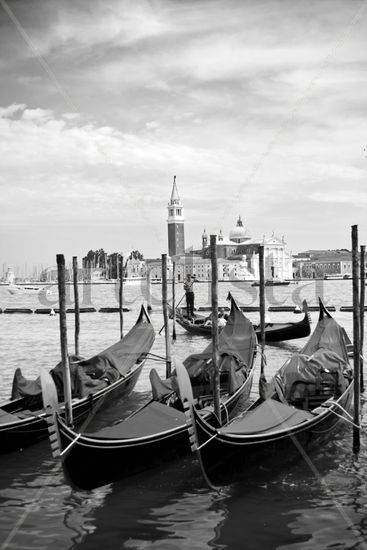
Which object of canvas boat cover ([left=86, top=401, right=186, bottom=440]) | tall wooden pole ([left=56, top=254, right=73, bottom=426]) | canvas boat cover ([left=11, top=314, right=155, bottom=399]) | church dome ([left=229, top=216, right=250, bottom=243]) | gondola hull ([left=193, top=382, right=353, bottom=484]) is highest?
church dome ([left=229, top=216, right=250, bottom=243])

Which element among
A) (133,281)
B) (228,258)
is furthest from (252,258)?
(133,281)

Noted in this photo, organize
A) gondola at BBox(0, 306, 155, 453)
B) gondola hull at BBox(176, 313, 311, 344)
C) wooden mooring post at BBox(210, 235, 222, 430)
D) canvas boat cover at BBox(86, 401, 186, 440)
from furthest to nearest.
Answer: gondola hull at BBox(176, 313, 311, 344) → gondola at BBox(0, 306, 155, 453) → wooden mooring post at BBox(210, 235, 222, 430) → canvas boat cover at BBox(86, 401, 186, 440)

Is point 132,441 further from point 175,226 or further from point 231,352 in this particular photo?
point 175,226

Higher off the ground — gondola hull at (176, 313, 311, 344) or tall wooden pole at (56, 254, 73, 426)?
tall wooden pole at (56, 254, 73, 426)

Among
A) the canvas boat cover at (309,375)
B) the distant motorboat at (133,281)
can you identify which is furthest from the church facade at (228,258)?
the canvas boat cover at (309,375)

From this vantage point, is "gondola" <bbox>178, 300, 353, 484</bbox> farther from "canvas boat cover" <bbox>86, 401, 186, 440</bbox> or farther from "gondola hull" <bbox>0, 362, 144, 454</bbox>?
"gondola hull" <bbox>0, 362, 144, 454</bbox>

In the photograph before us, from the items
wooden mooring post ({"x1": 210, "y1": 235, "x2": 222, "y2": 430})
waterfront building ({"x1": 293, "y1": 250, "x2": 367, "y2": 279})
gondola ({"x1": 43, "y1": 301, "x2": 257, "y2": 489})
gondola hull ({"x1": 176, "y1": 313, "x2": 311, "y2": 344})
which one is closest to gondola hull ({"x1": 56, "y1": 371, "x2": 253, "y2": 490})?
gondola ({"x1": 43, "y1": 301, "x2": 257, "y2": 489})

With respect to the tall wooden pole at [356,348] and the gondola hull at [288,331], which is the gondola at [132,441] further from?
the gondola hull at [288,331]

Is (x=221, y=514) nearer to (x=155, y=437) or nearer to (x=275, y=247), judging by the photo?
(x=155, y=437)

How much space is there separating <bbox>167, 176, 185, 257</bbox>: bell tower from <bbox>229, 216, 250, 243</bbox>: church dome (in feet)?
58.7

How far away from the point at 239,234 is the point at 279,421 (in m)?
121

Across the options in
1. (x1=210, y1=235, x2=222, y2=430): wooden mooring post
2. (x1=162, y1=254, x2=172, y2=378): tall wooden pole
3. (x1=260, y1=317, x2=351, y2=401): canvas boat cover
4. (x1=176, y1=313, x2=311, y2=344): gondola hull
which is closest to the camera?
(x1=210, y1=235, x2=222, y2=430): wooden mooring post

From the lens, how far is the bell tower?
10756cm

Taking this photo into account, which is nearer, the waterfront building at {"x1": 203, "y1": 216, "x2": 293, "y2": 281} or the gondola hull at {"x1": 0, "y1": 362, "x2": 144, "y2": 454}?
the gondola hull at {"x1": 0, "y1": 362, "x2": 144, "y2": 454}
